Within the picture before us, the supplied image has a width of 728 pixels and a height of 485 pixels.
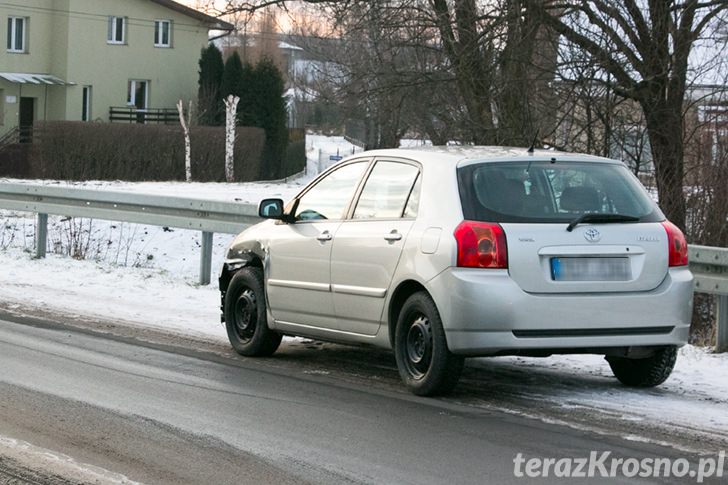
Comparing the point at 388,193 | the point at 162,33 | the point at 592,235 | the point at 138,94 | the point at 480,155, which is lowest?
the point at 592,235

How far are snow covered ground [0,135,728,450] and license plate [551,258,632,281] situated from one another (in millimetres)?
750

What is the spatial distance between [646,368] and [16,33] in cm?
5140

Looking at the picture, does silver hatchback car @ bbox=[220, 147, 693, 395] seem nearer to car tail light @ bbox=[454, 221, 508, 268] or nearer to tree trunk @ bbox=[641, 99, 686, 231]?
car tail light @ bbox=[454, 221, 508, 268]

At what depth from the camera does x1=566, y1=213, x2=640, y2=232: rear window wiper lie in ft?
24.9

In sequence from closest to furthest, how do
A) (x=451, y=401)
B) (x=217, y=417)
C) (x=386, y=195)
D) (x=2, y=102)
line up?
(x=217, y=417) < (x=451, y=401) < (x=386, y=195) < (x=2, y=102)

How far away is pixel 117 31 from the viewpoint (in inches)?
2318

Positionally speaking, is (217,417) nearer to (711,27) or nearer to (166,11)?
(711,27)

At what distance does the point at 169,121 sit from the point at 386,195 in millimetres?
51145

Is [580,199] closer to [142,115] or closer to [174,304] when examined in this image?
[174,304]

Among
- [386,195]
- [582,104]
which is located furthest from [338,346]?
[582,104]

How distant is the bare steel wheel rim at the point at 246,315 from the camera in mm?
9625

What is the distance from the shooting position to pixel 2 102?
5472 centimetres

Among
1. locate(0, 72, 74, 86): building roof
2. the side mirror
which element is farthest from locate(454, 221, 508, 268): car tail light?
locate(0, 72, 74, 86): building roof

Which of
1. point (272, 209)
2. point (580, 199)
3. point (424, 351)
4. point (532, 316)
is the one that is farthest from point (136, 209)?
point (532, 316)
